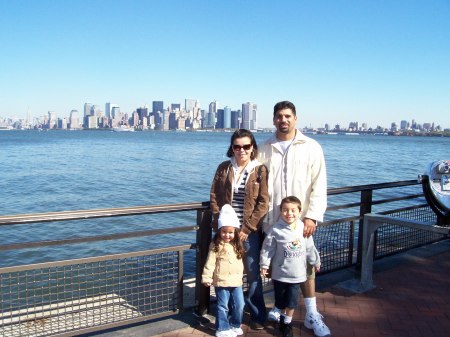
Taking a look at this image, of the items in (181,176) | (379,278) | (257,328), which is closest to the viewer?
(257,328)

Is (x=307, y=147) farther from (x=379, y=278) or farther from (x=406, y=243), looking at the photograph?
(x=406, y=243)

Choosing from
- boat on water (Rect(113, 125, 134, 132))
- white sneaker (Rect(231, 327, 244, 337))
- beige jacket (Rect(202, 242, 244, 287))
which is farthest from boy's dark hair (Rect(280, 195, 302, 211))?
boat on water (Rect(113, 125, 134, 132))

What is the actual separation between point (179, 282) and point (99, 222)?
1249 centimetres

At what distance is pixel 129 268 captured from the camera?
4.97m

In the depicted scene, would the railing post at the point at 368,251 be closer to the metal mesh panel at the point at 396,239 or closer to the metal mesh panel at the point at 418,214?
the metal mesh panel at the point at 396,239

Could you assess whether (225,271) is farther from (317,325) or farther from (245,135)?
(245,135)

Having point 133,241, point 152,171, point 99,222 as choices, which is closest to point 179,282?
point 133,241

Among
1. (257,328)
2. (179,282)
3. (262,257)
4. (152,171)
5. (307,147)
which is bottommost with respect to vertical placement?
(152,171)

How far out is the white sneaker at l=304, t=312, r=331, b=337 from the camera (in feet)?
12.0

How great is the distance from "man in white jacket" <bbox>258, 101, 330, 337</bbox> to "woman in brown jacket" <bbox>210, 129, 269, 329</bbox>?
7.1 inches

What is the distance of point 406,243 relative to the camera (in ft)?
19.7

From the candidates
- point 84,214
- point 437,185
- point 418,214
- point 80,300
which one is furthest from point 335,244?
point 84,214

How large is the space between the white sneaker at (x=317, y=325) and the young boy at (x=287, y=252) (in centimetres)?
21

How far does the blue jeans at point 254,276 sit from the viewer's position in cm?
363
